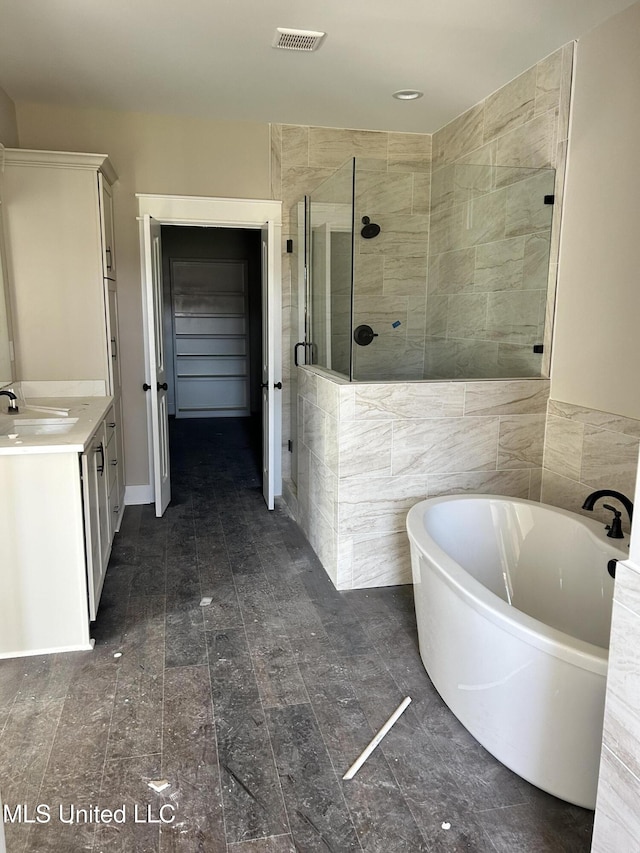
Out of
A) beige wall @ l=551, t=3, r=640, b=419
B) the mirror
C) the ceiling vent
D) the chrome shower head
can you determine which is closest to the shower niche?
the chrome shower head

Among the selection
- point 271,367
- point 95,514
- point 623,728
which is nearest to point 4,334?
point 95,514

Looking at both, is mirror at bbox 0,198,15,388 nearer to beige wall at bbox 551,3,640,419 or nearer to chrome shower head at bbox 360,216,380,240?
chrome shower head at bbox 360,216,380,240

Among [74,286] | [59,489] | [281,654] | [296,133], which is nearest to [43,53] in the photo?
[74,286]

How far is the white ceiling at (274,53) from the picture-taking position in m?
2.66

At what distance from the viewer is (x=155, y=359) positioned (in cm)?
425

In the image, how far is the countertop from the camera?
2506mm

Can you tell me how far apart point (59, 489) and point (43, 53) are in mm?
2308

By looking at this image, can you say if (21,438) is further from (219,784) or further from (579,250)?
(579,250)

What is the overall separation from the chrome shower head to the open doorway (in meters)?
3.86

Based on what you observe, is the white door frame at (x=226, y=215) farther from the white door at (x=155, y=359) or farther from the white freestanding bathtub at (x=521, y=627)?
the white freestanding bathtub at (x=521, y=627)

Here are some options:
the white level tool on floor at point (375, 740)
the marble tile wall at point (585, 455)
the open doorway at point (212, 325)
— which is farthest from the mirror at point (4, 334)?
the open doorway at point (212, 325)

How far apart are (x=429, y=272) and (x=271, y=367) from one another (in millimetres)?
1382

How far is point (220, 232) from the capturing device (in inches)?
312

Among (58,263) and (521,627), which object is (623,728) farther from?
(58,263)
